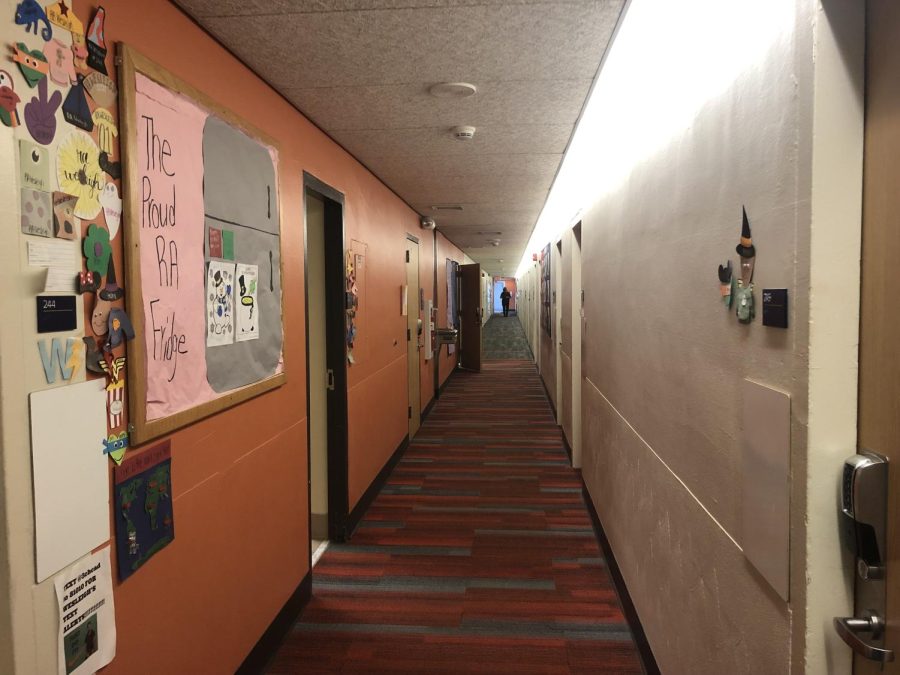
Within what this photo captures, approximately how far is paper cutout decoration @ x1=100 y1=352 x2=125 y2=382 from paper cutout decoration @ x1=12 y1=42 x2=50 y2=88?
0.63 metres

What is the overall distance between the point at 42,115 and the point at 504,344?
641 inches

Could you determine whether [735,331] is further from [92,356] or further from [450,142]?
[450,142]

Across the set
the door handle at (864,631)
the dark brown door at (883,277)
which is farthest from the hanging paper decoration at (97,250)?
the door handle at (864,631)

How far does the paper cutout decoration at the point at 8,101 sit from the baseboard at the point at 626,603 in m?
2.60

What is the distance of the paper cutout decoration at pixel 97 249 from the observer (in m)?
1.40

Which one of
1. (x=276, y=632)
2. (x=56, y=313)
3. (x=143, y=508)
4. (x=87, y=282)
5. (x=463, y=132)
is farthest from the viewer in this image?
(x=463, y=132)

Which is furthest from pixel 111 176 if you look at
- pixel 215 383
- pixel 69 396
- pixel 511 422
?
pixel 511 422

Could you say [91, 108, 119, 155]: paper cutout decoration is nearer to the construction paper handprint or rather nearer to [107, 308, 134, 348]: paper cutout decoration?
the construction paper handprint

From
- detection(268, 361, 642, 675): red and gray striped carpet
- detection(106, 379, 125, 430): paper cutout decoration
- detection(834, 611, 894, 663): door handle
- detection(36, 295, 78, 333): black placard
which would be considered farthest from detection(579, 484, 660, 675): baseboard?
detection(36, 295, 78, 333): black placard

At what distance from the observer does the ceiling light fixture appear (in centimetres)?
266

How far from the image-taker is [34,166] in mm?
1229

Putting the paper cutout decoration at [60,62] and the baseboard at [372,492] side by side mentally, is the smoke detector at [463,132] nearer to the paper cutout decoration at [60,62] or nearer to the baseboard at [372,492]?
the paper cutout decoration at [60,62]

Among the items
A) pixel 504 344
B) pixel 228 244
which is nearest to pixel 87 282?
pixel 228 244

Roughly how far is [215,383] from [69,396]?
709mm
